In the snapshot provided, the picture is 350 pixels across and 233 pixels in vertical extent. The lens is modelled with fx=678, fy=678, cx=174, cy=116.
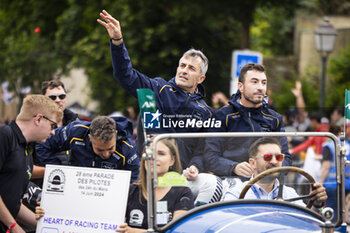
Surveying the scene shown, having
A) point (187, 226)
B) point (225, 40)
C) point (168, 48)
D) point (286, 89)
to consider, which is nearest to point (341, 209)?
point (187, 226)

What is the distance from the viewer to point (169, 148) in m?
4.29

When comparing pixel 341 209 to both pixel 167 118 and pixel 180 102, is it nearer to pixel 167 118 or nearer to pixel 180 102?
pixel 167 118

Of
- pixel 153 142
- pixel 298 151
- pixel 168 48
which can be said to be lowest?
pixel 298 151

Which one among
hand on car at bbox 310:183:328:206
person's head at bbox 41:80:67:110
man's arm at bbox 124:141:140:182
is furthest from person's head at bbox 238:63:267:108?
person's head at bbox 41:80:67:110

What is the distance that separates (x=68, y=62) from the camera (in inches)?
840

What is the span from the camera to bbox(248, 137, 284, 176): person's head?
14.9ft

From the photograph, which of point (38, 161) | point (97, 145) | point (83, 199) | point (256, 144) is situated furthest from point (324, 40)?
point (83, 199)

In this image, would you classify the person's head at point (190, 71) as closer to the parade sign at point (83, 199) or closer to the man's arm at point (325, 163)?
the man's arm at point (325, 163)

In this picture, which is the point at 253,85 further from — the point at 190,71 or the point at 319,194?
the point at 319,194

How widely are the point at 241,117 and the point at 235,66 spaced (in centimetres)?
515

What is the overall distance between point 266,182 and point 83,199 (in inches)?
50.6

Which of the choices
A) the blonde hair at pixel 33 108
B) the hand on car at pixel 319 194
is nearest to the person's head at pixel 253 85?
the hand on car at pixel 319 194

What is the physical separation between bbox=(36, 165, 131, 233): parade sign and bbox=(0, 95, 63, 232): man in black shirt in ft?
0.76

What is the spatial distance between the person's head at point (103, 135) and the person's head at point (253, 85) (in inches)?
46.2
